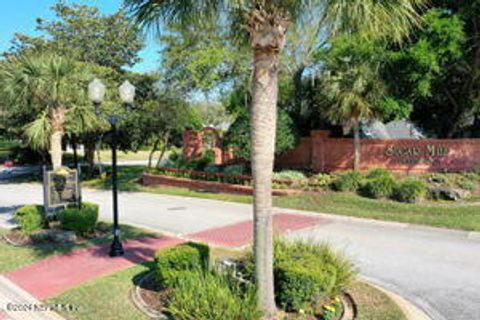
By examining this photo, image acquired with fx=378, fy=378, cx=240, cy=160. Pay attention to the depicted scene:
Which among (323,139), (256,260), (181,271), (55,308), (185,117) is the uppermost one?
(185,117)

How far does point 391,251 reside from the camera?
902 cm

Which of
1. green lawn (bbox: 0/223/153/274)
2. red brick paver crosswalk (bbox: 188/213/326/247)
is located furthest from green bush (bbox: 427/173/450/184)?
green lawn (bbox: 0/223/153/274)

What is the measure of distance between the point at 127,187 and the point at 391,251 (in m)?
15.9

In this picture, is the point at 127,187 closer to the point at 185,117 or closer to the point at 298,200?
the point at 185,117

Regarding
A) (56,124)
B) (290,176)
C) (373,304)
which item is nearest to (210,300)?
(373,304)

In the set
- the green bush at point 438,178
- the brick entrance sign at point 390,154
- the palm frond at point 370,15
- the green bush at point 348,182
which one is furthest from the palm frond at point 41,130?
the green bush at point 438,178

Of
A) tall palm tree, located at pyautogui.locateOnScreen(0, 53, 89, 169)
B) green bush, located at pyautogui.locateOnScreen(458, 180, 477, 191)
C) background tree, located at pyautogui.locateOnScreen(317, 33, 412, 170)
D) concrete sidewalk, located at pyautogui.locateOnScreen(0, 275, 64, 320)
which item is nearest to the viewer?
concrete sidewalk, located at pyautogui.locateOnScreen(0, 275, 64, 320)

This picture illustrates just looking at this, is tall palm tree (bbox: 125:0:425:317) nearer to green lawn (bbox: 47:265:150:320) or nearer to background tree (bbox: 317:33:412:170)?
green lawn (bbox: 47:265:150:320)

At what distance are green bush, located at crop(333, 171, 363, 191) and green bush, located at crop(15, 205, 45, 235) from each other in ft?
34.5

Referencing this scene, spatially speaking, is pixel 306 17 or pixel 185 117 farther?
pixel 185 117

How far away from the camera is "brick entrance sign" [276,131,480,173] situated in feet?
52.5

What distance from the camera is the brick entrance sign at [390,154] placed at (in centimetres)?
1602

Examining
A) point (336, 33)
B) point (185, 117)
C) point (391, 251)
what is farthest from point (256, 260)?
point (185, 117)

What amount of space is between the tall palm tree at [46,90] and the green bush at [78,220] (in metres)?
1.65
